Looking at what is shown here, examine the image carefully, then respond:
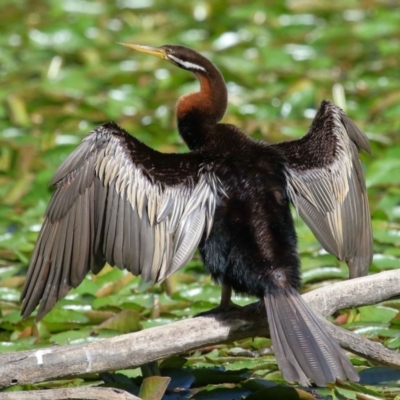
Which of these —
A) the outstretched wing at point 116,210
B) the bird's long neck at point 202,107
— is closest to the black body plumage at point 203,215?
the outstretched wing at point 116,210

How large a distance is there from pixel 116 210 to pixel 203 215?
0.42 meters

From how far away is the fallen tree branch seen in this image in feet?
12.3

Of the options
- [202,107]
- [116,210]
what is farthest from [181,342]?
[202,107]

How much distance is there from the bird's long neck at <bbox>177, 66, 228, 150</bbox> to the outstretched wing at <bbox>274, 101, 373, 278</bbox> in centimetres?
44

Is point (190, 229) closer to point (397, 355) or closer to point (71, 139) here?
point (397, 355)

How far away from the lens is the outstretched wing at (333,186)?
4387mm

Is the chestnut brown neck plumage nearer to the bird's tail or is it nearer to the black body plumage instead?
the black body plumage

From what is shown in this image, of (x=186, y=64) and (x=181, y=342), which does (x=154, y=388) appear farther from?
(x=186, y=64)

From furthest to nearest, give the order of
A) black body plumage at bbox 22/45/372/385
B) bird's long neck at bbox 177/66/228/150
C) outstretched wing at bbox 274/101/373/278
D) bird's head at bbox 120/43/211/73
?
bird's head at bbox 120/43/211/73 → bird's long neck at bbox 177/66/228/150 → outstretched wing at bbox 274/101/373/278 → black body plumage at bbox 22/45/372/385

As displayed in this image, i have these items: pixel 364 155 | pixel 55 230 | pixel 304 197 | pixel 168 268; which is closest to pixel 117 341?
pixel 168 268

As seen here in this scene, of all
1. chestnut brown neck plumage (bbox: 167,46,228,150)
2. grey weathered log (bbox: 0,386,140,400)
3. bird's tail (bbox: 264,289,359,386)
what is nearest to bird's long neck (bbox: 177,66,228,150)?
chestnut brown neck plumage (bbox: 167,46,228,150)

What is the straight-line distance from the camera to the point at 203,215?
4.20 m

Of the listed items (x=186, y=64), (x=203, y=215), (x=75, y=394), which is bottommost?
(x=75, y=394)

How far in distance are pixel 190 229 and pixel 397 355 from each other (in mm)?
1037
